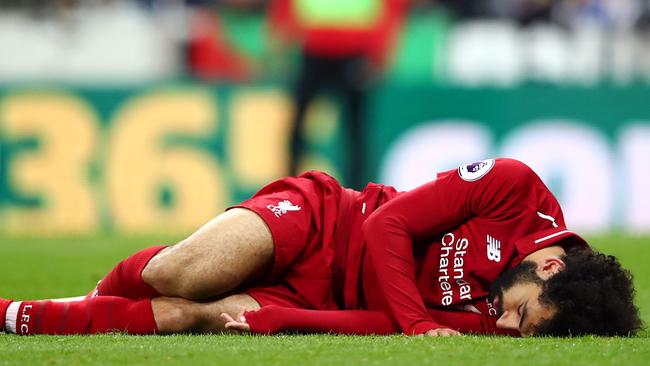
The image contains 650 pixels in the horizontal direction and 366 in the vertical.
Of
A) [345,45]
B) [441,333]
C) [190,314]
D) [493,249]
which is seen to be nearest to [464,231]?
[493,249]

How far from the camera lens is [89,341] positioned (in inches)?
171

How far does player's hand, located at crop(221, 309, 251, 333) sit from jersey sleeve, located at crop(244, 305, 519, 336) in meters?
0.02

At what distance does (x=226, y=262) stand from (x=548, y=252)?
3.94ft

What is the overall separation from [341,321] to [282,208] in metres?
0.54

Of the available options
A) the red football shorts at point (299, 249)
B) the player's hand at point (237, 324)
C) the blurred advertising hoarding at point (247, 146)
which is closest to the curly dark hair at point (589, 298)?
the red football shorts at point (299, 249)

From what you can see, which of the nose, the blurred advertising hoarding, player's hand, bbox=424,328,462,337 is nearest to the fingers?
player's hand, bbox=424,328,462,337

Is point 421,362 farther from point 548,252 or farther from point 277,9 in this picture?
point 277,9

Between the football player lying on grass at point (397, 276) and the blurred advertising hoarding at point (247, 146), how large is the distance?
686cm

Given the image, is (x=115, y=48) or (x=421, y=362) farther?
(x=115, y=48)

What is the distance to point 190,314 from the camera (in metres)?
4.67

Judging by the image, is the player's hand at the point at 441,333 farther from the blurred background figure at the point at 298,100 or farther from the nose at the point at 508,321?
the blurred background figure at the point at 298,100

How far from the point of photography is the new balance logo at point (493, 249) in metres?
4.58

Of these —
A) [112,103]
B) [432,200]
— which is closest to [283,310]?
[432,200]

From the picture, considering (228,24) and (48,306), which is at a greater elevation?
(228,24)
